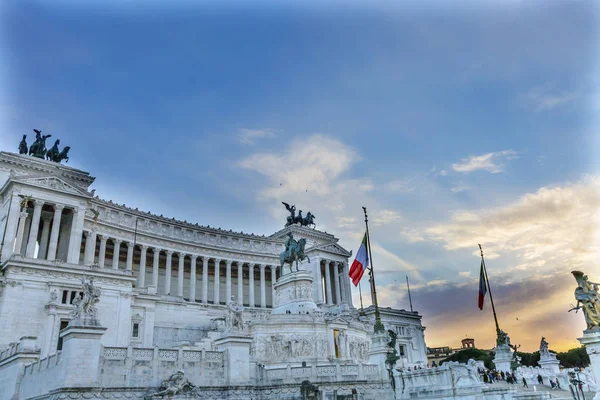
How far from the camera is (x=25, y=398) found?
27.3m

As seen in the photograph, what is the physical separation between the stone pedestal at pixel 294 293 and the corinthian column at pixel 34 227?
28.3 meters

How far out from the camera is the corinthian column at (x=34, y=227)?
54250 mm

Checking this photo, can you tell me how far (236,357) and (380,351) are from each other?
10.9 m

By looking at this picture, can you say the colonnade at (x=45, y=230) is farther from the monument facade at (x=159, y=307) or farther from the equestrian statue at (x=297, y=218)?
the equestrian statue at (x=297, y=218)

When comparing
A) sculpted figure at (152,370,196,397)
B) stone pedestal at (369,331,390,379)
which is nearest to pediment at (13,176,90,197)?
sculpted figure at (152,370,196,397)

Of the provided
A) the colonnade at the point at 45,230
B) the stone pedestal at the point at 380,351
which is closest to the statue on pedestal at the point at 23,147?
the colonnade at the point at 45,230

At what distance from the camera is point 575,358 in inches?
3474

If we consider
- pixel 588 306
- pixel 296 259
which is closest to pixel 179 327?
pixel 296 259

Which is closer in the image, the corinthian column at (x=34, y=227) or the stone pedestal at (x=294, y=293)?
the stone pedestal at (x=294, y=293)

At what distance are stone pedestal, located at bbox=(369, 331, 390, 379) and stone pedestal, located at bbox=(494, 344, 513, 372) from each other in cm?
1512

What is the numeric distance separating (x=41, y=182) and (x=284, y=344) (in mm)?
35127

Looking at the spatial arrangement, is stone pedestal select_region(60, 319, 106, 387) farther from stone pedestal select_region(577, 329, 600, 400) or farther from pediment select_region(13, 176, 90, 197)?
pediment select_region(13, 176, 90, 197)

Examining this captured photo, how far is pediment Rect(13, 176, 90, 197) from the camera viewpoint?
2168 inches

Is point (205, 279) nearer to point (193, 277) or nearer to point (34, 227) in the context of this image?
point (193, 277)
